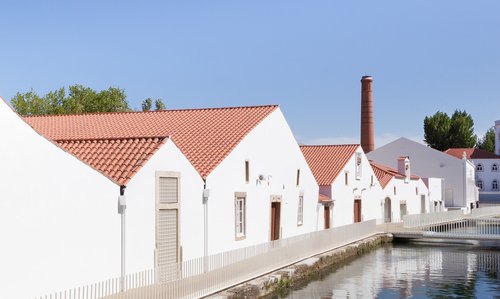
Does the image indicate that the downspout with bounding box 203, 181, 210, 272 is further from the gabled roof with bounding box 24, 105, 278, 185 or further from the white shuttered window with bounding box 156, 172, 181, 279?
the white shuttered window with bounding box 156, 172, 181, 279

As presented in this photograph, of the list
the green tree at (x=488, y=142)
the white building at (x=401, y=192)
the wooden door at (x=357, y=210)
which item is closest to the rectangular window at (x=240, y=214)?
the wooden door at (x=357, y=210)

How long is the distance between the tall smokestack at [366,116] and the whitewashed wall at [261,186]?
34.6 metres

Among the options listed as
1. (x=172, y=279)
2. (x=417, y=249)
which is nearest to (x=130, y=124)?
(x=172, y=279)

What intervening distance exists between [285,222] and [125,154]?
41.8ft

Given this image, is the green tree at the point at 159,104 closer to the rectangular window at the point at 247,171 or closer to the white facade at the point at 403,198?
the white facade at the point at 403,198

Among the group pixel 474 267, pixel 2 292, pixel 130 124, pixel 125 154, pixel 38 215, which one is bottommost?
pixel 474 267

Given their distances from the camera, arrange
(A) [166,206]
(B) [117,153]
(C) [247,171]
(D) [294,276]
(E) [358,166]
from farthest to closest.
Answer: (E) [358,166] → (C) [247,171] → (D) [294,276] → (A) [166,206] → (B) [117,153]

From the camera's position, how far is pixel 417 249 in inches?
1470

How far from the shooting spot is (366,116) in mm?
66000

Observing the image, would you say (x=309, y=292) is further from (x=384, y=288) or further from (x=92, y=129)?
(x=92, y=129)

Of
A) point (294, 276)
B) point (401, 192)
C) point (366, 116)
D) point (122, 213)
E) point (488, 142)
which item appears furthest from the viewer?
point (488, 142)

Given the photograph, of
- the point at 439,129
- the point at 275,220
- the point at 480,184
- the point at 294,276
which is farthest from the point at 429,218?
the point at 439,129

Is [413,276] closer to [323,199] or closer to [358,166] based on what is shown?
[323,199]

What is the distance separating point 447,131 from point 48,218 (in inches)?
3699
